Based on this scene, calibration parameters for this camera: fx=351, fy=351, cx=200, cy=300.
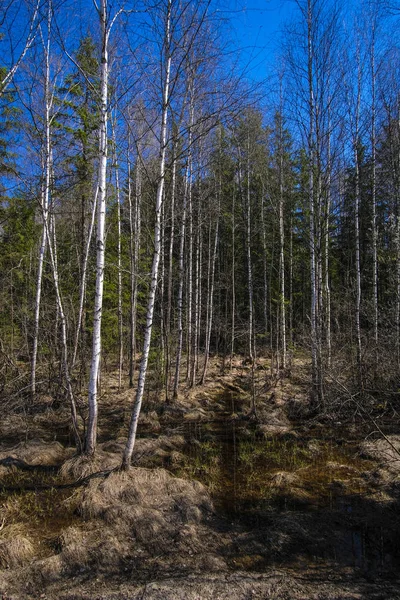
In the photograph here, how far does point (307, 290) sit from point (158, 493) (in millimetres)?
17635

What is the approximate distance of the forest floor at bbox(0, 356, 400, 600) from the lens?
11.1 feet

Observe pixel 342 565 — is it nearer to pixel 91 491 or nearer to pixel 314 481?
pixel 314 481

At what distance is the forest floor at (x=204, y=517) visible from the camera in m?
3.38

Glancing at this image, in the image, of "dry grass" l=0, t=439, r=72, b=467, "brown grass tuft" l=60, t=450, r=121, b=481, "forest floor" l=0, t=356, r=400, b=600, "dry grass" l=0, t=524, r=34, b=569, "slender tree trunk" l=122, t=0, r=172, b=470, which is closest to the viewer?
"forest floor" l=0, t=356, r=400, b=600

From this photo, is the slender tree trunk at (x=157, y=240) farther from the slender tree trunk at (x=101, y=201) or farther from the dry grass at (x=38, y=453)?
the dry grass at (x=38, y=453)

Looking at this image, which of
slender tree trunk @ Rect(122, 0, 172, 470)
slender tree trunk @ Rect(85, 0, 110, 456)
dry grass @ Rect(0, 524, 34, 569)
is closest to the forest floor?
dry grass @ Rect(0, 524, 34, 569)

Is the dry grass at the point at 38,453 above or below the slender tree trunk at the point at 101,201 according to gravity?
below

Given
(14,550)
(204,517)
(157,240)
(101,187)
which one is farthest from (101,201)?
(204,517)

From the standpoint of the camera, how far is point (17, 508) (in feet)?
15.5

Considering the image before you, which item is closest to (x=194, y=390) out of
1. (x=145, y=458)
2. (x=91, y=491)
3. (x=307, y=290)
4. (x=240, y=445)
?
(x=240, y=445)

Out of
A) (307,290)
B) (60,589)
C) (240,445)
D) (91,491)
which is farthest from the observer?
(307,290)

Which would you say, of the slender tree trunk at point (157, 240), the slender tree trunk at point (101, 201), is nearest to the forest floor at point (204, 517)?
the slender tree trunk at point (157, 240)

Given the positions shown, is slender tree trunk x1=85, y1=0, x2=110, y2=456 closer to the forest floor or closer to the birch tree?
the birch tree

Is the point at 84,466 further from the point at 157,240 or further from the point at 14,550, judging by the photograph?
the point at 157,240
